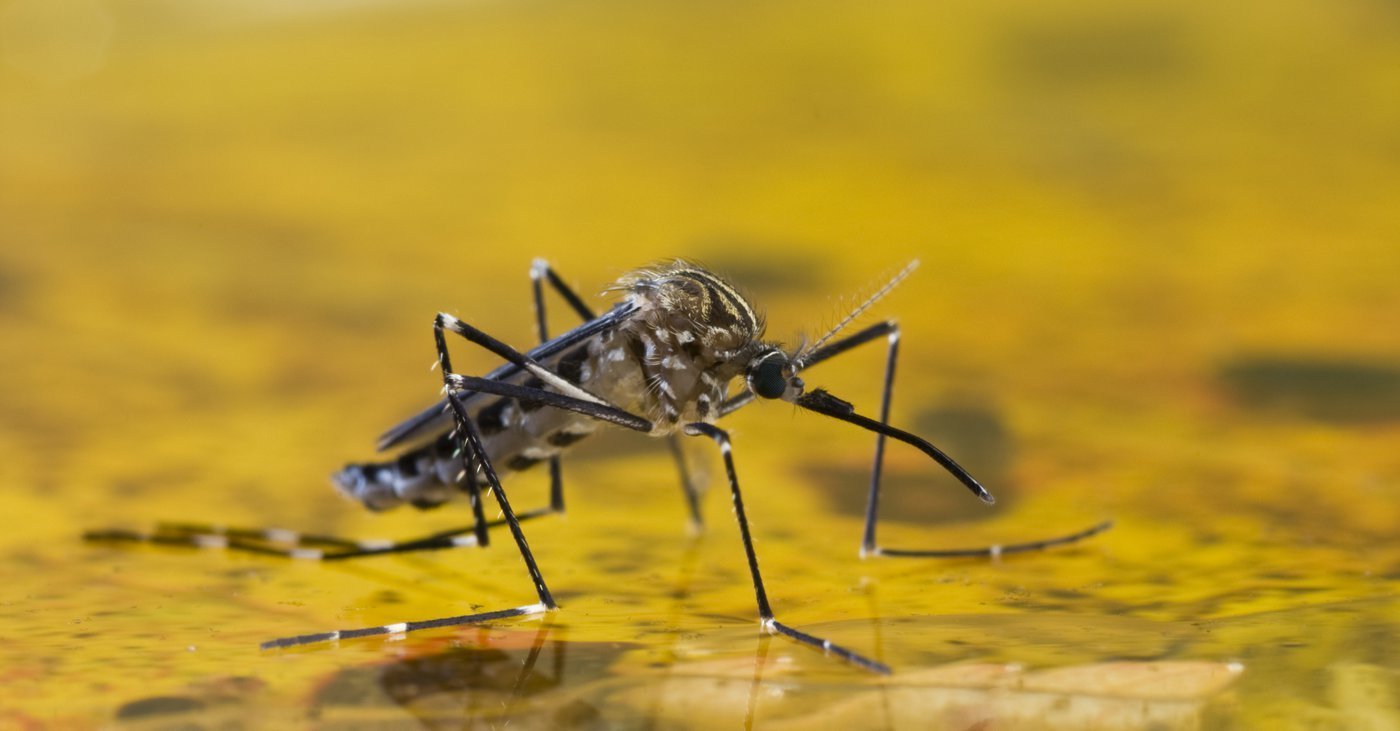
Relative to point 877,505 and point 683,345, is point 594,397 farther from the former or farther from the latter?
point 877,505

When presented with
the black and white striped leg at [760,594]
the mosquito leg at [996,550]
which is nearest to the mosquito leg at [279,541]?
the black and white striped leg at [760,594]

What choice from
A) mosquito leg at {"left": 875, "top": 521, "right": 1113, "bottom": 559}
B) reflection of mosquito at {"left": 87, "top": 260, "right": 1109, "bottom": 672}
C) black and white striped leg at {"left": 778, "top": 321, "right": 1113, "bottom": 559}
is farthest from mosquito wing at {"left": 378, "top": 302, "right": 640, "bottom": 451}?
mosquito leg at {"left": 875, "top": 521, "right": 1113, "bottom": 559}

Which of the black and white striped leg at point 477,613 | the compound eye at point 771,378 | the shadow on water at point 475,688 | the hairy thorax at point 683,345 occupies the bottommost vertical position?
the shadow on water at point 475,688

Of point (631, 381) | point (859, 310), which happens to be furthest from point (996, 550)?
point (631, 381)

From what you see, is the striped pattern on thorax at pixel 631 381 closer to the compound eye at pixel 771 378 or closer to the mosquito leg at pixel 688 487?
the compound eye at pixel 771 378

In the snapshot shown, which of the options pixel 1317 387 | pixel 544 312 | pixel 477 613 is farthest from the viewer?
pixel 1317 387

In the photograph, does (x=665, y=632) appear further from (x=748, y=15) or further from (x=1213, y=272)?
(x=748, y=15)
